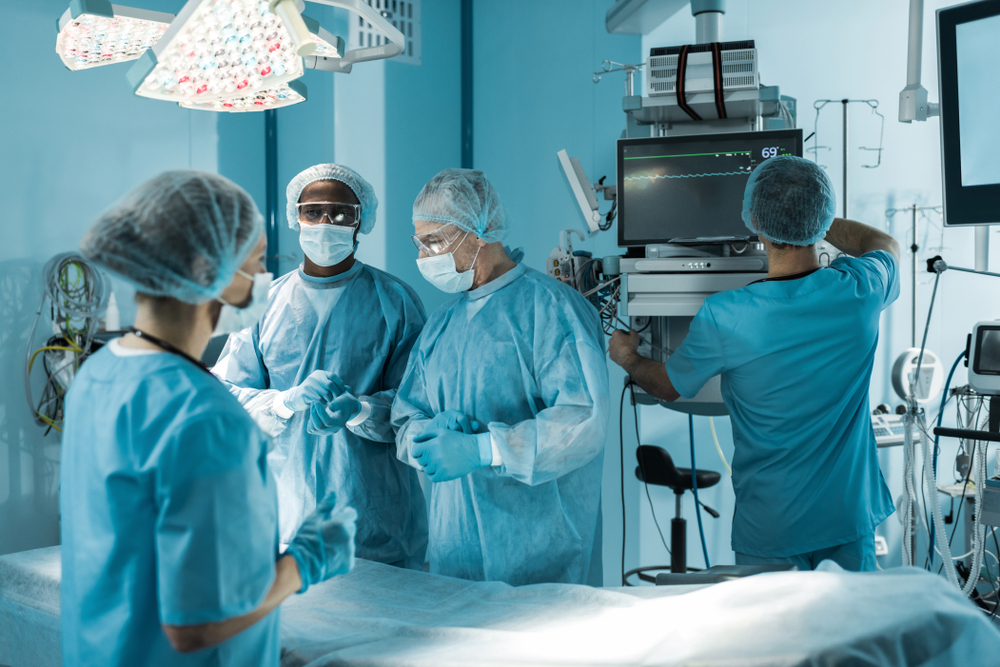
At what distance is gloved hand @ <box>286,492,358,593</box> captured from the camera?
1025 mm

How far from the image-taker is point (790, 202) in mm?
1725

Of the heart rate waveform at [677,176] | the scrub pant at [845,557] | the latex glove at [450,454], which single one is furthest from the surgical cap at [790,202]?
the latex glove at [450,454]

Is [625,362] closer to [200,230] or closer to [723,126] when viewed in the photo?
[723,126]

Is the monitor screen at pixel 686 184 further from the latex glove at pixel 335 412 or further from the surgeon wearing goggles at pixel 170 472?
the surgeon wearing goggles at pixel 170 472

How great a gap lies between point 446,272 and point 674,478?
132 cm

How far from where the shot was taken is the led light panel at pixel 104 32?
4.37 feet

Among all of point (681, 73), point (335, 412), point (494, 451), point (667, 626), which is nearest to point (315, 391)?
point (335, 412)

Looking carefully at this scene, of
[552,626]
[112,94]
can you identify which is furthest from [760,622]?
[112,94]

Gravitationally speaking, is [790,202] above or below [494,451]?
above

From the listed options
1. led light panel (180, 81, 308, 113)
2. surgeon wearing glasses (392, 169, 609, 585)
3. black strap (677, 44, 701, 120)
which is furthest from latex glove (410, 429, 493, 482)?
black strap (677, 44, 701, 120)

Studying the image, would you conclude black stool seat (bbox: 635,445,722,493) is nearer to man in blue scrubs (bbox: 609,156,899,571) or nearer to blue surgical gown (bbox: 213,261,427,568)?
man in blue scrubs (bbox: 609,156,899,571)

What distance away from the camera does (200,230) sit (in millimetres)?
932

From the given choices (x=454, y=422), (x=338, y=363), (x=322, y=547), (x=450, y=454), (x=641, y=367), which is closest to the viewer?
(x=322, y=547)

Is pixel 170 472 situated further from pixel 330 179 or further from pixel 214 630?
pixel 330 179
